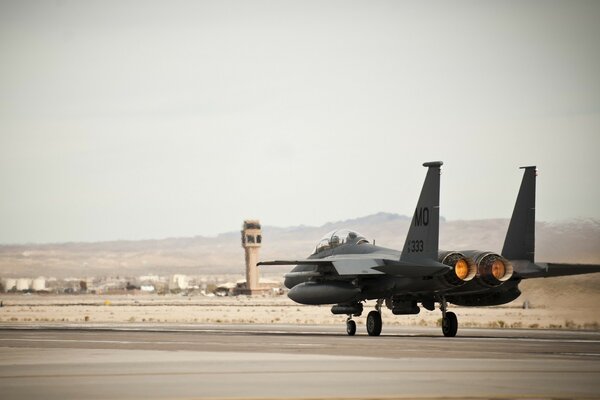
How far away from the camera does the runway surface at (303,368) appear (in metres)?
18.6

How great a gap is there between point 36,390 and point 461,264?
20.9 metres

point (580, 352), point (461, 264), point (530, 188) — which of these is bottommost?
point (580, 352)

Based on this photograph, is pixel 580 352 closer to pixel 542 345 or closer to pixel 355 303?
pixel 542 345

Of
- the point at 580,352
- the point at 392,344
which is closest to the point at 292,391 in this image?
the point at 580,352

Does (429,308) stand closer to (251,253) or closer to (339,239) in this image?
(339,239)

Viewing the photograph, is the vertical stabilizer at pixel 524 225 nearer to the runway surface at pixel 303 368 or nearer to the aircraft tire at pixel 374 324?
the runway surface at pixel 303 368

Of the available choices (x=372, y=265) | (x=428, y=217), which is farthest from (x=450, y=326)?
(x=428, y=217)

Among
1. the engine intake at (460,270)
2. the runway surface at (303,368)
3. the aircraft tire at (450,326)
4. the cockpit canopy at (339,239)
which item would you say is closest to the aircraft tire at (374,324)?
the aircraft tire at (450,326)

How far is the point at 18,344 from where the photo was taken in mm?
33844

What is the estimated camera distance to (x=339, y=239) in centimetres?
4288

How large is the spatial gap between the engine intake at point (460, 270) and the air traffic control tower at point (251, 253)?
473ft

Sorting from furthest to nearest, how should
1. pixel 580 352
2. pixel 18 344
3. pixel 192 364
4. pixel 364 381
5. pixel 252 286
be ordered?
pixel 252 286, pixel 18 344, pixel 580 352, pixel 192 364, pixel 364 381

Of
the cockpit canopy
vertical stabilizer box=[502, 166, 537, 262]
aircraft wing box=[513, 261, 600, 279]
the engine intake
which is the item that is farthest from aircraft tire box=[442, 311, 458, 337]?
the cockpit canopy

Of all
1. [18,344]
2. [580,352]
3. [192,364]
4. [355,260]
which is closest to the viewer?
[192,364]
